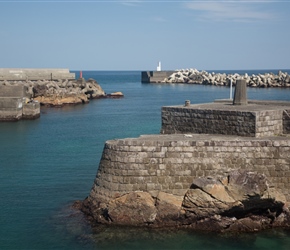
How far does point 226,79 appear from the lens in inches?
3829

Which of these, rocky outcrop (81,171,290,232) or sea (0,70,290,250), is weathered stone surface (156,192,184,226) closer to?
rocky outcrop (81,171,290,232)

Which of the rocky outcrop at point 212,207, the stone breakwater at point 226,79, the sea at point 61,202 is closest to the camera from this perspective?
the sea at point 61,202

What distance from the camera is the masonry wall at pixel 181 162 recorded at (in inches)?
599

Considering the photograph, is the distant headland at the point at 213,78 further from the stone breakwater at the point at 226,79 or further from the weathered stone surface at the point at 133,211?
the weathered stone surface at the point at 133,211

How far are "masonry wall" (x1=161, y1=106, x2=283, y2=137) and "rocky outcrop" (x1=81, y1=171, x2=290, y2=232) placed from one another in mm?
2623

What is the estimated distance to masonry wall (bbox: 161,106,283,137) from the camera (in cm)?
1698

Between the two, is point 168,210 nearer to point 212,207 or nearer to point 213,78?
point 212,207

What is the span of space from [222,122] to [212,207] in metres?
4.35

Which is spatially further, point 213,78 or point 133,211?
point 213,78

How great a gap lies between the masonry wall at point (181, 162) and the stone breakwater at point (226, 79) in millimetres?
44235

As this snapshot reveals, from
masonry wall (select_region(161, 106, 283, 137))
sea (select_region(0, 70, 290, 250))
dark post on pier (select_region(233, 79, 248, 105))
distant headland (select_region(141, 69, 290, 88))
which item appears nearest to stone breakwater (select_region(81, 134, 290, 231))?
sea (select_region(0, 70, 290, 250))

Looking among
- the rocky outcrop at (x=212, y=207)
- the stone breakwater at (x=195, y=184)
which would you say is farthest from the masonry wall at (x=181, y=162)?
the rocky outcrop at (x=212, y=207)

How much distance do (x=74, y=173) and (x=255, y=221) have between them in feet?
30.9

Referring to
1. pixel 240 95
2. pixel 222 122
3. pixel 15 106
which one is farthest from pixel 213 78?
pixel 222 122
